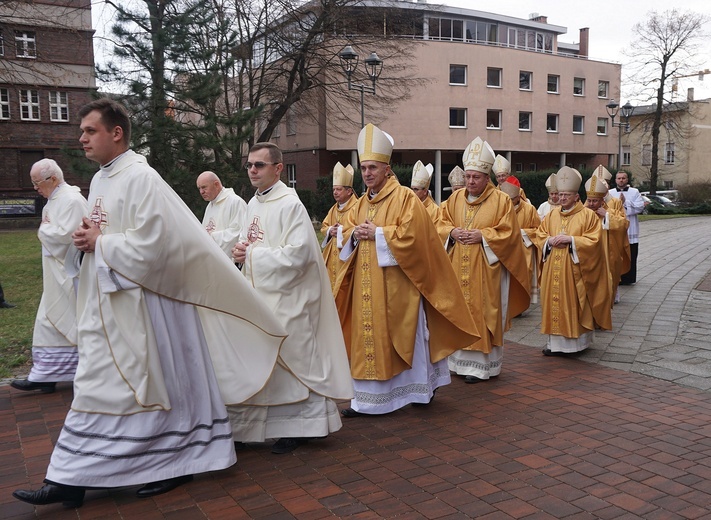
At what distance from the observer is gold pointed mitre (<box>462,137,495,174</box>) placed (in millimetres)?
6820

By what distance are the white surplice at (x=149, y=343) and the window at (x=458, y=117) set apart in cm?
3698

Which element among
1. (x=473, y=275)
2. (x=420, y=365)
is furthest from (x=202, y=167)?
(x=420, y=365)

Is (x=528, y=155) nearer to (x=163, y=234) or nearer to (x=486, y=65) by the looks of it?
(x=486, y=65)

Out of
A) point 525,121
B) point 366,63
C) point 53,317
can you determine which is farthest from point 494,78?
point 53,317

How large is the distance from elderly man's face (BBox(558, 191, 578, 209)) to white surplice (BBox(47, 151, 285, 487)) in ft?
16.4

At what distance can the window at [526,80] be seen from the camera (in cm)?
4272

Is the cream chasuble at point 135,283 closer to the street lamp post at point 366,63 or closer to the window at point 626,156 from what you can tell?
the street lamp post at point 366,63

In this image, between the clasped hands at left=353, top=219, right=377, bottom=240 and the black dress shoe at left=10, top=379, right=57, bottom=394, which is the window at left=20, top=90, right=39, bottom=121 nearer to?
the black dress shoe at left=10, top=379, right=57, bottom=394

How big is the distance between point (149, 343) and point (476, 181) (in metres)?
4.20

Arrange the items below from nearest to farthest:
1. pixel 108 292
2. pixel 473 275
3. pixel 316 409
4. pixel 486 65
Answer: pixel 108 292, pixel 316 409, pixel 473 275, pixel 486 65

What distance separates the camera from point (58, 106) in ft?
112

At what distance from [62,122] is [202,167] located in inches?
969

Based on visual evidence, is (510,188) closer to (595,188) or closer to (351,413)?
(595,188)

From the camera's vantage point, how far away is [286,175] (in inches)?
1633
